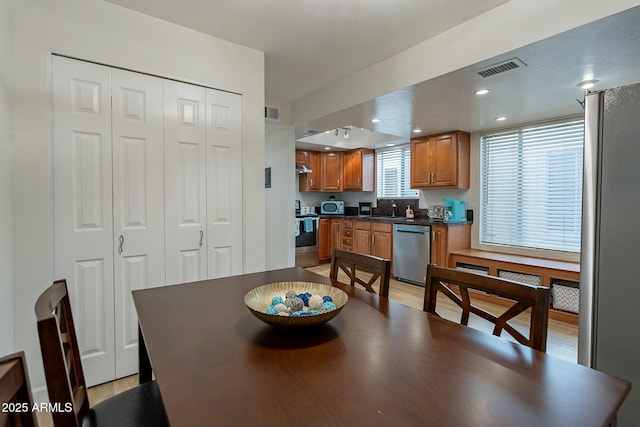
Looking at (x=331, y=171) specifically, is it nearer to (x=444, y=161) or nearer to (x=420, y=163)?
(x=420, y=163)

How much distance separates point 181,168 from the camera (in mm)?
2334

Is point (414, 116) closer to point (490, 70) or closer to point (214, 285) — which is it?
point (490, 70)

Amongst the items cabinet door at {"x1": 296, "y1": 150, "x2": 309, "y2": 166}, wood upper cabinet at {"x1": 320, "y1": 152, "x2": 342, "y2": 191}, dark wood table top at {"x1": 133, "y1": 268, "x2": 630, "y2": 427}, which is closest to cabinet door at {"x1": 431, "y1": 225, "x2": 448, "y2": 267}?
wood upper cabinet at {"x1": 320, "y1": 152, "x2": 342, "y2": 191}

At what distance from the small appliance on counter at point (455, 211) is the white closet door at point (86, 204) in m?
3.92

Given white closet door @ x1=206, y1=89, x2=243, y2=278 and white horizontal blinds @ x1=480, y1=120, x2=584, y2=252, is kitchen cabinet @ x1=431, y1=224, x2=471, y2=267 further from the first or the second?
white closet door @ x1=206, y1=89, x2=243, y2=278

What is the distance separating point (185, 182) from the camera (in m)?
2.35

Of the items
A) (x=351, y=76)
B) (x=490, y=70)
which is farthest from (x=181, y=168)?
(x=490, y=70)

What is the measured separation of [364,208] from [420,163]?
1.82 m

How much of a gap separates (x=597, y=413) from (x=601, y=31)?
6.73 feet

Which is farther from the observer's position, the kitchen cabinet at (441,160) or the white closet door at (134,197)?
the kitchen cabinet at (441,160)

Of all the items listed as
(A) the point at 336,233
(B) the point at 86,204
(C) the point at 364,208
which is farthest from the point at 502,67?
(C) the point at 364,208

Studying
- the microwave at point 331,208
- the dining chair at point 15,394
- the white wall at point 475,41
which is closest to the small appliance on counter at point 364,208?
the microwave at point 331,208

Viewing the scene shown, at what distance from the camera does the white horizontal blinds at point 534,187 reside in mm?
3549

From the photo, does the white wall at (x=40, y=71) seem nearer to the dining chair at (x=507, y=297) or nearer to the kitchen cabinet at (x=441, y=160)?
the dining chair at (x=507, y=297)
